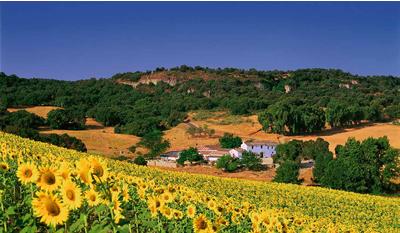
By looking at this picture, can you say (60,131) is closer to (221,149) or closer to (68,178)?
(221,149)

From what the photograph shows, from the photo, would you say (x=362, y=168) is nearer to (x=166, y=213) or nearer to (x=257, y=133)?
(x=166, y=213)

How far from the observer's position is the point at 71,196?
10.3 feet

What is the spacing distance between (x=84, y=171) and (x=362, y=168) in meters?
45.0

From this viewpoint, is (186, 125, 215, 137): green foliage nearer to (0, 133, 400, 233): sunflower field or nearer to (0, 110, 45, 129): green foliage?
(0, 110, 45, 129): green foliage

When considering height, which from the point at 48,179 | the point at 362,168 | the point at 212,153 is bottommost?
the point at 362,168

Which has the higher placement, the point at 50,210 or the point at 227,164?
the point at 50,210

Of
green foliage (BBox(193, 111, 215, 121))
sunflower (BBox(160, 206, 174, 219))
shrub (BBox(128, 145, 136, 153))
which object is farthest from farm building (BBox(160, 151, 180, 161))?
sunflower (BBox(160, 206, 174, 219))

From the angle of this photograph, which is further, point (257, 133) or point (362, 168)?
point (257, 133)

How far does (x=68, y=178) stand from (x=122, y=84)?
147 metres

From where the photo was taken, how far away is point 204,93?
136 meters

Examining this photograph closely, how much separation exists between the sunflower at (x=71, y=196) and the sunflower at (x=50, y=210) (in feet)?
0.27

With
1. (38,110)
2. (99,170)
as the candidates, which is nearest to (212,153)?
(38,110)

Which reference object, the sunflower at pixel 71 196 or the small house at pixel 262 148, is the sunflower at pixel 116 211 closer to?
the sunflower at pixel 71 196

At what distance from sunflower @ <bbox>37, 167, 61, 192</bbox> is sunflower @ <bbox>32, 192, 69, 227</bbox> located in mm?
287
